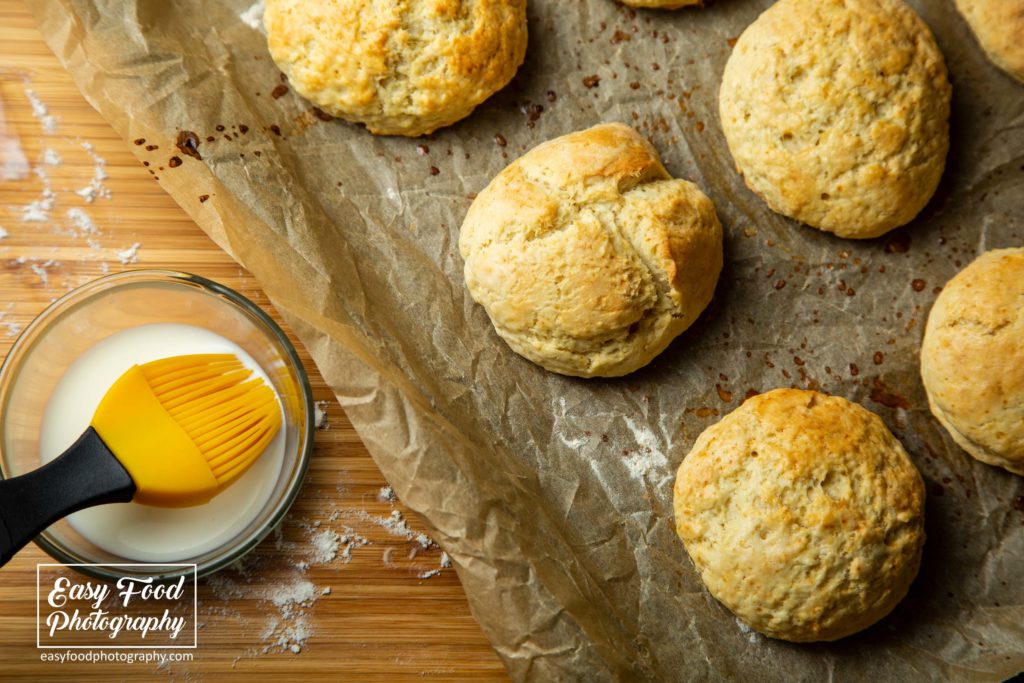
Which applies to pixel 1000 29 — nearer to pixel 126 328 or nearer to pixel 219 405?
pixel 219 405

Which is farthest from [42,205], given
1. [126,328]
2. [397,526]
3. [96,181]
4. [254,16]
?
[397,526]

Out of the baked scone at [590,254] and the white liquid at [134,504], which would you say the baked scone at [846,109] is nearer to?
the baked scone at [590,254]

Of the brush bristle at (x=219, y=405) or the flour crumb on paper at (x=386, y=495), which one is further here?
the flour crumb on paper at (x=386, y=495)

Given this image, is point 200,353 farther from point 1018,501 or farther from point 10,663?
point 1018,501

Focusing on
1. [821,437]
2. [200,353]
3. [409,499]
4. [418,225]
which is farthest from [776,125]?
[200,353]

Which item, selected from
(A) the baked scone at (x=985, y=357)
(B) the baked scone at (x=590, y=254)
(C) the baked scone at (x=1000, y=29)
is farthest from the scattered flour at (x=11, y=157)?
(C) the baked scone at (x=1000, y=29)

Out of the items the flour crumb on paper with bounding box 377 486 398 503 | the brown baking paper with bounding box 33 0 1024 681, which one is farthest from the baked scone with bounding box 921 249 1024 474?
the flour crumb on paper with bounding box 377 486 398 503
